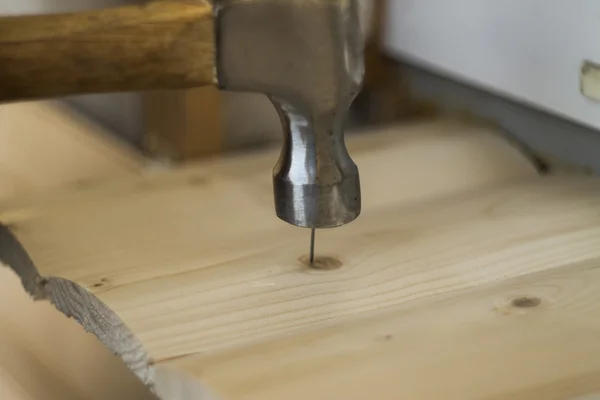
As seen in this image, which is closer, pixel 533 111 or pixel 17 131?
pixel 533 111

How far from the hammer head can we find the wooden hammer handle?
0.02 meters

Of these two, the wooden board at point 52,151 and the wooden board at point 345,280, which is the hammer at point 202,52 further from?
the wooden board at point 52,151

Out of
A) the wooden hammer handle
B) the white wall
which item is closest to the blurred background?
the white wall

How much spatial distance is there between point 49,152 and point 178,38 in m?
0.45

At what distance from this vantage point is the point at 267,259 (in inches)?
21.8

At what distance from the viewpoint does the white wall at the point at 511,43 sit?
0.67 meters

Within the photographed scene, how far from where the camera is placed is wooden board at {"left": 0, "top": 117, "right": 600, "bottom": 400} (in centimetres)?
43

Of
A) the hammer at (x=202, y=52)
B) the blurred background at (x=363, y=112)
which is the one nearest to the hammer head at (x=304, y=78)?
the hammer at (x=202, y=52)

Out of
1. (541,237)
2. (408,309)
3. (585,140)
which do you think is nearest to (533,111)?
(585,140)

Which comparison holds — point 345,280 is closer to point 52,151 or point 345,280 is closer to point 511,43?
point 511,43

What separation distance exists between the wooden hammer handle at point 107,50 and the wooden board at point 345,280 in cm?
13

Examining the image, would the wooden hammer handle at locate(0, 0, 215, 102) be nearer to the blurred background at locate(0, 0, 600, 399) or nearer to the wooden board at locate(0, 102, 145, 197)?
the blurred background at locate(0, 0, 600, 399)

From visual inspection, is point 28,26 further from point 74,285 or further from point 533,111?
point 533,111

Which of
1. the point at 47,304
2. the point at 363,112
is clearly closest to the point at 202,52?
the point at 47,304
